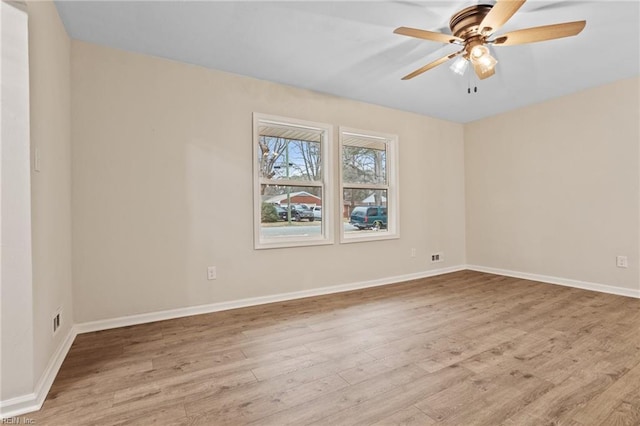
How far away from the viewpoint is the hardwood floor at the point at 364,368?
1490 millimetres

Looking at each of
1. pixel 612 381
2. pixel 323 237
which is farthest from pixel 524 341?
pixel 323 237

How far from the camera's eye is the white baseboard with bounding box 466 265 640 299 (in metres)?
3.44

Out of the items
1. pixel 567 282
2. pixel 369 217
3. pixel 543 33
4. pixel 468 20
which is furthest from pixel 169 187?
pixel 567 282

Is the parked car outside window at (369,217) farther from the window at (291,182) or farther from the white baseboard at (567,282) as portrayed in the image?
the white baseboard at (567,282)

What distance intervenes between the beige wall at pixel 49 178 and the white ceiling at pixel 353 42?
439 mm

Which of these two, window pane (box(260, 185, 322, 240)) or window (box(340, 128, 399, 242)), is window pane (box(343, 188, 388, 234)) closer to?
window (box(340, 128, 399, 242))

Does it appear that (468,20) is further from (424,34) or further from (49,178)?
(49,178)

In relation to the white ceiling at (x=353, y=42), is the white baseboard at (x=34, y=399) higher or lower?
lower

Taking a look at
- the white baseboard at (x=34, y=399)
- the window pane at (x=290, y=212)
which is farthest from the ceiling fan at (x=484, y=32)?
the white baseboard at (x=34, y=399)

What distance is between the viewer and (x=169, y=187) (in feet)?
9.41

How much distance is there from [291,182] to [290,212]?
36cm

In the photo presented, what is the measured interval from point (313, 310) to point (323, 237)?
999 mm

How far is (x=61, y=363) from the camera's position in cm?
200

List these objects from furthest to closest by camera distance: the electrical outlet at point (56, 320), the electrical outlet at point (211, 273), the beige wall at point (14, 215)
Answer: the electrical outlet at point (211, 273) < the electrical outlet at point (56, 320) < the beige wall at point (14, 215)
